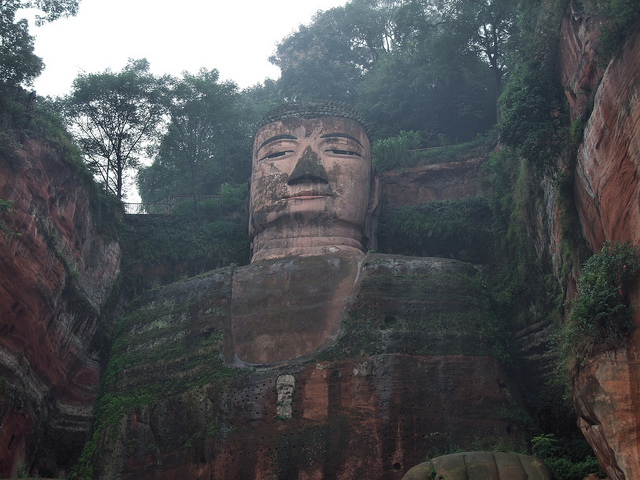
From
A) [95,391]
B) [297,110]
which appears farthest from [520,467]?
[297,110]

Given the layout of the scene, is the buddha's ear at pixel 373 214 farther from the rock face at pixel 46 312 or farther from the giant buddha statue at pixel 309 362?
the rock face at pixel 46 312

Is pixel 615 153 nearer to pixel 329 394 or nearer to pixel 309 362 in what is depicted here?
pixel 329 394

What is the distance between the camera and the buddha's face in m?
17.6

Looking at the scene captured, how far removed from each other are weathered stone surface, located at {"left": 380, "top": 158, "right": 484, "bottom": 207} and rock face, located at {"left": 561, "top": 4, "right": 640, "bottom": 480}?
8.59 m

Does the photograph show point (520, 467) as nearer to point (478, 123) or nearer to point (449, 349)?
point (449, 349)

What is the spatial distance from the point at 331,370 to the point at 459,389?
2.23 metres

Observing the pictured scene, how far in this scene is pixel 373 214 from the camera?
62.8ft

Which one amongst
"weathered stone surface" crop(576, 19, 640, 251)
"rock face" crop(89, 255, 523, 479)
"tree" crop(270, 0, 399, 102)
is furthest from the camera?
"tree" crop(270, 0, 399, 102)

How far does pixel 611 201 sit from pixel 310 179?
8013 millimetres

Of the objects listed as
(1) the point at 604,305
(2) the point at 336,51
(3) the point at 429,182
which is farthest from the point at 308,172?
(2) the point at 336,51

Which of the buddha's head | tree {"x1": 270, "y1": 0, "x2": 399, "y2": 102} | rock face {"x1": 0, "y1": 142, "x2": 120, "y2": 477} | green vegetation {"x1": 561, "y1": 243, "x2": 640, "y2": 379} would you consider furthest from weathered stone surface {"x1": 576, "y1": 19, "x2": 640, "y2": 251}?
tree {"x1": 270, "y1": 0, "x2": 399, "y2": 102}

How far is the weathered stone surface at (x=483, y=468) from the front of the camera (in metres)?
10.8

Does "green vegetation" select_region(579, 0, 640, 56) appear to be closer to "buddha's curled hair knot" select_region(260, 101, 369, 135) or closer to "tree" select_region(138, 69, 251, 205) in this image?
"buddha's curled hair knot" select_region(260, 101, 369, 135)

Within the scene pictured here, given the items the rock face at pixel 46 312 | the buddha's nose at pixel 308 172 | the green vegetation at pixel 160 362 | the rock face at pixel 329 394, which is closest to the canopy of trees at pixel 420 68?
the buddha's nose at pixel 308 172
